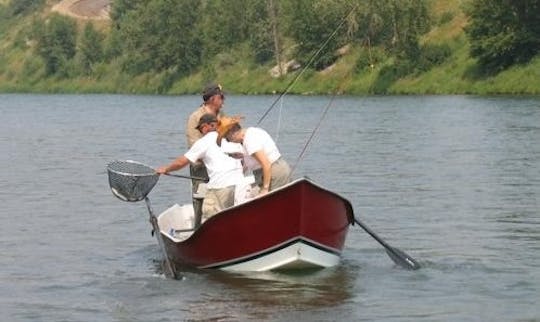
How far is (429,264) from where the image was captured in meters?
16.5

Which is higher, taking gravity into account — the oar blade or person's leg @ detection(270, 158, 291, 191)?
person's leg @ detection(270, 158, 291, 191)

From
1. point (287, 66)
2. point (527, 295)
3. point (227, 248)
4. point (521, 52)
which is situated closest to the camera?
point (527, 295)

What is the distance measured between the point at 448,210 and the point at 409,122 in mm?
23784

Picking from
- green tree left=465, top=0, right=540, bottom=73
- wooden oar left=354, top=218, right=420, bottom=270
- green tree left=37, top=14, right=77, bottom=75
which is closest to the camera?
wooden oar left=354, top=218, right=420, bottom=270

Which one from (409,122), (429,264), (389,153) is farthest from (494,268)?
(409,122)

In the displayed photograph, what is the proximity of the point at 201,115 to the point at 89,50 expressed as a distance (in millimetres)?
95813

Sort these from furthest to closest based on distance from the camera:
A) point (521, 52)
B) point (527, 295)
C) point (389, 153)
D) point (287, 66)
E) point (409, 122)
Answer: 1. point (287, 66)
2. point (521, 52)
3. point (409, 122)
4. point (389, 153)
5. point (527, 295)

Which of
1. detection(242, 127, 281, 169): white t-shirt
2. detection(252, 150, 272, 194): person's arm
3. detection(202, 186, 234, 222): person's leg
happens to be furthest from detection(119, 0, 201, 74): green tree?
detection(252, 150, 272, 194): person's arm

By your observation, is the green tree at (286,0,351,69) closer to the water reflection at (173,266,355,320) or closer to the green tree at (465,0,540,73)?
the green tree at (465,0,540,73)

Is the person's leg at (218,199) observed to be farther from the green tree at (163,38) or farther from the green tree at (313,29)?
the green tree at (163,38)

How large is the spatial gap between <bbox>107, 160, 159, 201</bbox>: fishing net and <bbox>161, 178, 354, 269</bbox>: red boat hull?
1047mm

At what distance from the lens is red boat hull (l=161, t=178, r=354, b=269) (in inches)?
584

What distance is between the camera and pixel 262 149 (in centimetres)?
1530

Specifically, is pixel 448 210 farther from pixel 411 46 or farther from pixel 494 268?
pixel 411 46
